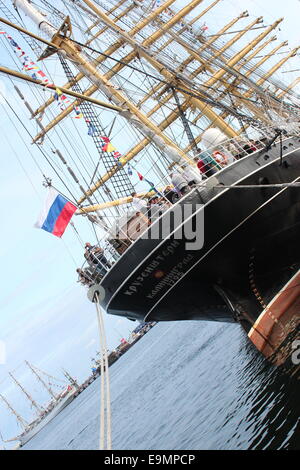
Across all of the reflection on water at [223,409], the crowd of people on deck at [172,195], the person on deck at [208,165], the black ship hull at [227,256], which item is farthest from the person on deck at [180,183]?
the reflection on water at [223,409]

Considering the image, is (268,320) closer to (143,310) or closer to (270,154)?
(143,310)

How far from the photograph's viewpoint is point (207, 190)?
15.0 m

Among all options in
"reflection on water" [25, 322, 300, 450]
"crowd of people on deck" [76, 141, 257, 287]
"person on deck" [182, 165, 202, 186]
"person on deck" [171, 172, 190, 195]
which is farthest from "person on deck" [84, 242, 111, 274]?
"reflection on water" [25, 322, 300, 450]

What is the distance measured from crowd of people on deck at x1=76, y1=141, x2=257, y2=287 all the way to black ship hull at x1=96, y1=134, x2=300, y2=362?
1043 mm

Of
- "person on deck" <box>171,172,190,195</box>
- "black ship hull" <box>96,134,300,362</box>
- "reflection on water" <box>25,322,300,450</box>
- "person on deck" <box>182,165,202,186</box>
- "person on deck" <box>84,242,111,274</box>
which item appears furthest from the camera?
"person on deck" <box>84,242,111,274</box>

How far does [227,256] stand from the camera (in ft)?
50.8

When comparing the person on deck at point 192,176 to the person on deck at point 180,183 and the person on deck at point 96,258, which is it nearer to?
the person on deck at point 180,183

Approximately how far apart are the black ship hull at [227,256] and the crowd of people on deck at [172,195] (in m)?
1.04

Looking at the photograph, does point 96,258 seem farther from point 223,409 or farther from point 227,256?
point 223,409

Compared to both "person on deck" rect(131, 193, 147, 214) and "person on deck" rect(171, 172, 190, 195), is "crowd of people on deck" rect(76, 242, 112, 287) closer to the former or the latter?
"person on deck" rect(131, 193, 147, 214)

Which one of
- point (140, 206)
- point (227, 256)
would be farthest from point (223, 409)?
point (140, 206)

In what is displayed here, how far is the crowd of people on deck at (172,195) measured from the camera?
645 inches

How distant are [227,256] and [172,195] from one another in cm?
322

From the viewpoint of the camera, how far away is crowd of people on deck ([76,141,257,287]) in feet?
53.7
